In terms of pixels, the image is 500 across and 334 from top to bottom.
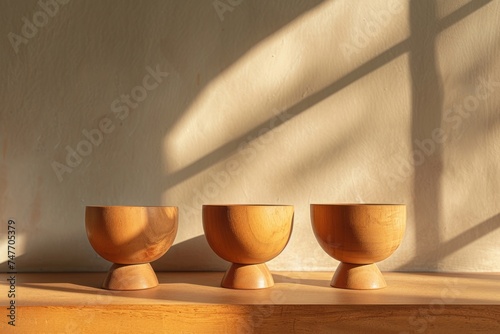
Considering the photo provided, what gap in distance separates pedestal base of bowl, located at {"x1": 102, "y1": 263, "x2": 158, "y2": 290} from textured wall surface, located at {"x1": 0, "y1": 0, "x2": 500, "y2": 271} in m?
0.18

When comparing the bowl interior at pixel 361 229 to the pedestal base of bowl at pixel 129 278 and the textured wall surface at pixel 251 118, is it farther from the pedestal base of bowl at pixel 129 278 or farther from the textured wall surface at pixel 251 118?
the pedestal base of bowl at pixel 129 278

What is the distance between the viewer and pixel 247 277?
2.79 ft

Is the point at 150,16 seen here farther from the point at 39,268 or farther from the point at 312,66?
the point at 39,268

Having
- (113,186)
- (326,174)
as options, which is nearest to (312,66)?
(326,174)

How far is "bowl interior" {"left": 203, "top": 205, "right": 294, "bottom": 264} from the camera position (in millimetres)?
817

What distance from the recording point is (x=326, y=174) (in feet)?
3.44

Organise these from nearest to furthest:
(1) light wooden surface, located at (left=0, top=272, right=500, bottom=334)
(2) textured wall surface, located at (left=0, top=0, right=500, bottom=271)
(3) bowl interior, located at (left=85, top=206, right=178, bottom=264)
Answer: (1) light wooden surface, located at (left=0, top=272, right=500, bottom=334), (3) bowl interior, located at (left=85, top=206, right=178, bottom=264), (2) textured wall surface, located at (left=0, top=0, right=500, bottom=271)

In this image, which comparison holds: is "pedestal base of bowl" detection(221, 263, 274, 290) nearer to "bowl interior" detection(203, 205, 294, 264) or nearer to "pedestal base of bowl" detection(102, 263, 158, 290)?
"bowl interior" detection(203, 205, 294, 264)

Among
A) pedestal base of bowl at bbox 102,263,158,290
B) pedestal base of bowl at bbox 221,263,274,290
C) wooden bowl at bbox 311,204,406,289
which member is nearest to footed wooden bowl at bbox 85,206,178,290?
pedestal base of bowl at bbox 102,263,158,290

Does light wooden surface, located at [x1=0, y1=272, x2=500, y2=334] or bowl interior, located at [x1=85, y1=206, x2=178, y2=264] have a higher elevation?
bowl interior, located at [x1=85, y1=206, x2=178, y2=264]

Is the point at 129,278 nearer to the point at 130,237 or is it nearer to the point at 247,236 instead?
the point at 130,237

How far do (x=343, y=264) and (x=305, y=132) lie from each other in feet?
0.99

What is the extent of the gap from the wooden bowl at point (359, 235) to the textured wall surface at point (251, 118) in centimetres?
19

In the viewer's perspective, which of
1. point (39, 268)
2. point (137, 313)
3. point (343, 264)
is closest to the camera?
point (137, 313)
